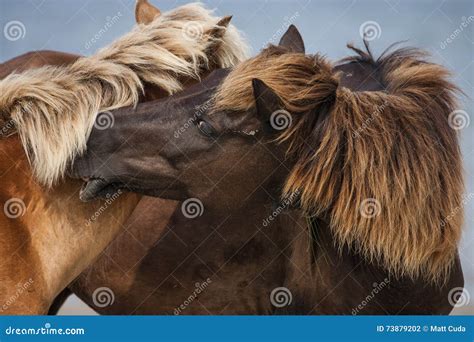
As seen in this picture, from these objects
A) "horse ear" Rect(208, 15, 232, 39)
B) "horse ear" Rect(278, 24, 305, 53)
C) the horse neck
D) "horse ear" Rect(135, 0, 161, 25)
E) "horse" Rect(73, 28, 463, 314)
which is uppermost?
"horse ear" Rect(278, 24, 305, 53)

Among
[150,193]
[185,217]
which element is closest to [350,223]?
[150,193]

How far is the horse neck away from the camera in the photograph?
4.46 metres

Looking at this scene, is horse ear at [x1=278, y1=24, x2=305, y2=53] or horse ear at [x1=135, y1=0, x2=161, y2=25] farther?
horse ear at [x1=135, y1=0, x2=161, y2=25]

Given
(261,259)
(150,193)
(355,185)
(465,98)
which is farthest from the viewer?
(261,259)

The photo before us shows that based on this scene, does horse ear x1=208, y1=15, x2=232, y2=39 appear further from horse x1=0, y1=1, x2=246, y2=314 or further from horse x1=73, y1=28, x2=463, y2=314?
horse x1=73, y1=28, x2=463, y2=314

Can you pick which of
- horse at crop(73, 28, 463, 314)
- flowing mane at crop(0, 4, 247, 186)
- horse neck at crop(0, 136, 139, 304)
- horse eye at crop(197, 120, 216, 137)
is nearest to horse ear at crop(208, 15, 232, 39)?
flowing mane at crop(0, 4, 247, 186)

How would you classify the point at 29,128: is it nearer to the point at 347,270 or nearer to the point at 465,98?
the point at 347,270

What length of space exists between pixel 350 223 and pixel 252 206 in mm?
812

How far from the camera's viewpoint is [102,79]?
15.3 feet

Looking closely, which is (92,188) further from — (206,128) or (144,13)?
(144,13)

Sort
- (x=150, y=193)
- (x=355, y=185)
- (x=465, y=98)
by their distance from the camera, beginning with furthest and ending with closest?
(x=465, y=98)
(x=150, y=193)
(x=355, y=185)

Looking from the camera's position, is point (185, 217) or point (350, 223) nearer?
point (350, 223)

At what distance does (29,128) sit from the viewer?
4.44 m

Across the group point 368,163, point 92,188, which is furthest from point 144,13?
point 368,163
